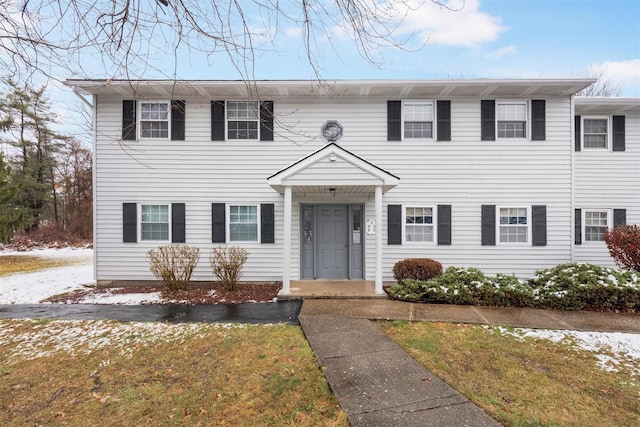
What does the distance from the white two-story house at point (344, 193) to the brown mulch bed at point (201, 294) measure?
0.39m

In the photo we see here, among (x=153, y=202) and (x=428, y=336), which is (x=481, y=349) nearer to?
(x=428, y=336)

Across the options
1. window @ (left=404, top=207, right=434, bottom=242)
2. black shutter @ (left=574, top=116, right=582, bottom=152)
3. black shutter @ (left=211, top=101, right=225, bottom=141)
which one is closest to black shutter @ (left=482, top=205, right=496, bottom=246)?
window @ (left=404, top=207, right=434, bottom=242)

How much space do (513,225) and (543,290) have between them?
2601mm

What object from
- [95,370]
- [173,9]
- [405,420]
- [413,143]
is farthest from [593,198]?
[95,370]

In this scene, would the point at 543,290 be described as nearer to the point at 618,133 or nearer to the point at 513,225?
the point at 513,225

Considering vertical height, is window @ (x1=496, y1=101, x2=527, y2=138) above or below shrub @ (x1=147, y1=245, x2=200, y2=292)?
above

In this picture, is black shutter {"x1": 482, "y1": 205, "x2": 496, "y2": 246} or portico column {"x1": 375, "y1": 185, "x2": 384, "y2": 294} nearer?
portico column {"x1": 375, "y1": 185, "x2": 384, "y2": 294}

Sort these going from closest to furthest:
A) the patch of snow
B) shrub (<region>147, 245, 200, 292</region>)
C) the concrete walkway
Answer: the concrete walkway, the patch of snow, shrub (<region>147, 245, 200, 292</region>)

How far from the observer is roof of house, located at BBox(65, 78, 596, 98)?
7672mm

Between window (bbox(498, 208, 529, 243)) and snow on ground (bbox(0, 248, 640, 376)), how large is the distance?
12.8 ft

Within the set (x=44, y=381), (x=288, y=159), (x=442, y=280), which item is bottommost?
(x=44, y=381)

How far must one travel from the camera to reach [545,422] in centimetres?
270

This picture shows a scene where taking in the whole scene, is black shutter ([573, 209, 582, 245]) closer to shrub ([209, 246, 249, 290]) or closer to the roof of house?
the roof of house

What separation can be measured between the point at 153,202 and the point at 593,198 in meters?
12.9
